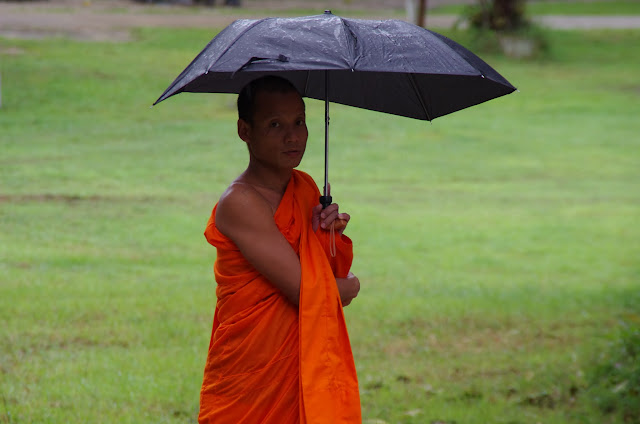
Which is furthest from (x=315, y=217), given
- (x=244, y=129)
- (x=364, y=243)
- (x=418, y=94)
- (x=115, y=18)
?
(x=115, y=18)

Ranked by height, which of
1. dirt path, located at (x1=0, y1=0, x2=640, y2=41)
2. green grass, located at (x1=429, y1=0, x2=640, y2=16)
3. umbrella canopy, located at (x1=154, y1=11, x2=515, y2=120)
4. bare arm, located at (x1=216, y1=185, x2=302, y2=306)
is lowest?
bare arm, located at (x1=216, y1=185, x2=302, y2=306)

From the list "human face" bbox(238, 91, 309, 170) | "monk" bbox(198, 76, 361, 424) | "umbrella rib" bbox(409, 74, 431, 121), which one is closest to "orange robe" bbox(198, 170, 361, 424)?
"monk" bbox(198, 76, 361, 424)

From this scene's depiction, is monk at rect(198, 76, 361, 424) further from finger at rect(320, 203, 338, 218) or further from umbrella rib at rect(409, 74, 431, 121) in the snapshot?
umbrella rib at rect(409, 74, 431, 121)

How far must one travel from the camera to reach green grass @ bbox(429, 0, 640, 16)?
3111 centimetres

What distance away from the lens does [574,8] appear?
3309 cm

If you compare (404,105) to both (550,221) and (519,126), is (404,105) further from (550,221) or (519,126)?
(519,126)

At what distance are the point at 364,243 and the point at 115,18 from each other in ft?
51.1

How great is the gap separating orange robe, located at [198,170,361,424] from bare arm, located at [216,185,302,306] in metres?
0.05

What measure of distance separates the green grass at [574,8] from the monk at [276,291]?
27.6 m

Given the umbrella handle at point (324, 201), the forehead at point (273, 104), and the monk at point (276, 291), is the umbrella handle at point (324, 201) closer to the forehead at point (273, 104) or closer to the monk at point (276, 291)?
the monk at point (276, 291)

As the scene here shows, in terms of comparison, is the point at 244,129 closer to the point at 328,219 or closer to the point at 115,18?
the point at 328,219

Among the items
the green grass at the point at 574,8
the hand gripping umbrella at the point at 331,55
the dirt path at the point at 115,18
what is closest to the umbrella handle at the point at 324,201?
the hand gripping umbrella at the point at 331,55

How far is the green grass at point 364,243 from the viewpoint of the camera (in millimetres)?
5176

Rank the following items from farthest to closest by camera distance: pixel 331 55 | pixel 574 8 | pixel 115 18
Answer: pixel 574 8
pixel 115 18
pixel 331 55
